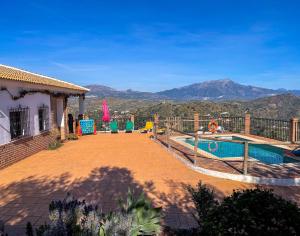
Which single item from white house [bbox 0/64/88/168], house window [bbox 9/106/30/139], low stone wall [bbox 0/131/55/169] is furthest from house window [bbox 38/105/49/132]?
house window [bbox 9/106/30/139]

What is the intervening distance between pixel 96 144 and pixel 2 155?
542 centimetres

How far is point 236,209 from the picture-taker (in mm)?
2867

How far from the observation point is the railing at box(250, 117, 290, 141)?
1336 centimetres

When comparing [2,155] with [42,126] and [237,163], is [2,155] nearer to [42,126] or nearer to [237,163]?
[42,126]

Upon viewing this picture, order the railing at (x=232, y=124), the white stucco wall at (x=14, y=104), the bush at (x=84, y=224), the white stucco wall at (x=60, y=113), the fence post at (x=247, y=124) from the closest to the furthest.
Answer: the bush at (x=84, y=224) < the white stucco wall at (x=14, y=104) < the white stucco wall at (x=60, y=113) < the fence post at (x=247, y=124) < the railing at (x=232, y=124)

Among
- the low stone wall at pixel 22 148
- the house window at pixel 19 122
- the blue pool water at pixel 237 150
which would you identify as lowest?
the blue pool water at pixel 237 150

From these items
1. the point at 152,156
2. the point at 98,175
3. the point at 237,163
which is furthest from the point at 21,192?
the point at 237,163

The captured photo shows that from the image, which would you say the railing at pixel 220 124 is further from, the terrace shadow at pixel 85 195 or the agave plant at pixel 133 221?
the agave plant at pixel 133 221

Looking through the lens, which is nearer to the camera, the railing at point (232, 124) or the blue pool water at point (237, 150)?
the blue pool water at point (237, 150)

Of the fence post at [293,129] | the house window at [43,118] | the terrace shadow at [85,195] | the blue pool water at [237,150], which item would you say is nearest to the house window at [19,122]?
the house window at [43,118]

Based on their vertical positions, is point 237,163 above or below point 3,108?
below

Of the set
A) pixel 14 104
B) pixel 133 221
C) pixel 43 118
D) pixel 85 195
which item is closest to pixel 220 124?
pixel 43 118

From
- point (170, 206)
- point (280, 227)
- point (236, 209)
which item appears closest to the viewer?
point (280, 227)

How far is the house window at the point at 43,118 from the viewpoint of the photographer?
1233 centimetres
